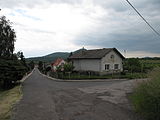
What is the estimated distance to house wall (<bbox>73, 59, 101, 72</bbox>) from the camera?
3989 cm

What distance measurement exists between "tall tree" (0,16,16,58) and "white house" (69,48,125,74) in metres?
16.4

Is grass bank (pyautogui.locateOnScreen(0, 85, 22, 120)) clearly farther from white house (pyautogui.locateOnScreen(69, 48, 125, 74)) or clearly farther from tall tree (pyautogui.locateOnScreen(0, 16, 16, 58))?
white house (pyautogui.locateOnScreen(69, 48, 125, 74))

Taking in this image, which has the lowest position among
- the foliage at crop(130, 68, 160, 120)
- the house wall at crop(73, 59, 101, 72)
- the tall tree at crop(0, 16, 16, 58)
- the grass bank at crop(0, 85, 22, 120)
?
the grass bank at crop(0, 85, 22, 120)

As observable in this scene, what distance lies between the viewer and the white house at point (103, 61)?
39.5 metres

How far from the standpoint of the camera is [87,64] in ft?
141

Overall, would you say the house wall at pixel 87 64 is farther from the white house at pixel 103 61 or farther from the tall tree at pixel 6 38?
the tall tree at pixel 6 38

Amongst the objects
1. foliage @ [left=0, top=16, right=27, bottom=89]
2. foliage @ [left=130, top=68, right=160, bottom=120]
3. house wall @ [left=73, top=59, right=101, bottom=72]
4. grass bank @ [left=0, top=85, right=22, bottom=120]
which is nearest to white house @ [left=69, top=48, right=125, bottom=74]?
house wall @ [left=73, top=59, right=101, bottom=72]

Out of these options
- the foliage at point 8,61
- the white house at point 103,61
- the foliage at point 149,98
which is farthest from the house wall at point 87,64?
the foliage at point 149,98

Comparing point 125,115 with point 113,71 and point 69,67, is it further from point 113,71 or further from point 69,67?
point 113,71

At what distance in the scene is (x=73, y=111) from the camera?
9.66m

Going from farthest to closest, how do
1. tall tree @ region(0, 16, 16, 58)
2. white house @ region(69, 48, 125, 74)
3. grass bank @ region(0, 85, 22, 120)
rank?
1. white house @ region(69, 48, 125, 74)
2. tall tree @ region(0, 16, 16, 58)
3. grass bank @ region(0, 85, 22, 120)

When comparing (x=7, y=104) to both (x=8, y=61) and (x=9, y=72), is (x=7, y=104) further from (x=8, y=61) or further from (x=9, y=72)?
(x=8, y=61)

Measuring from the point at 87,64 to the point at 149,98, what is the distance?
35.1m

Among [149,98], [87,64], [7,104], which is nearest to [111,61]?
[87,64]
